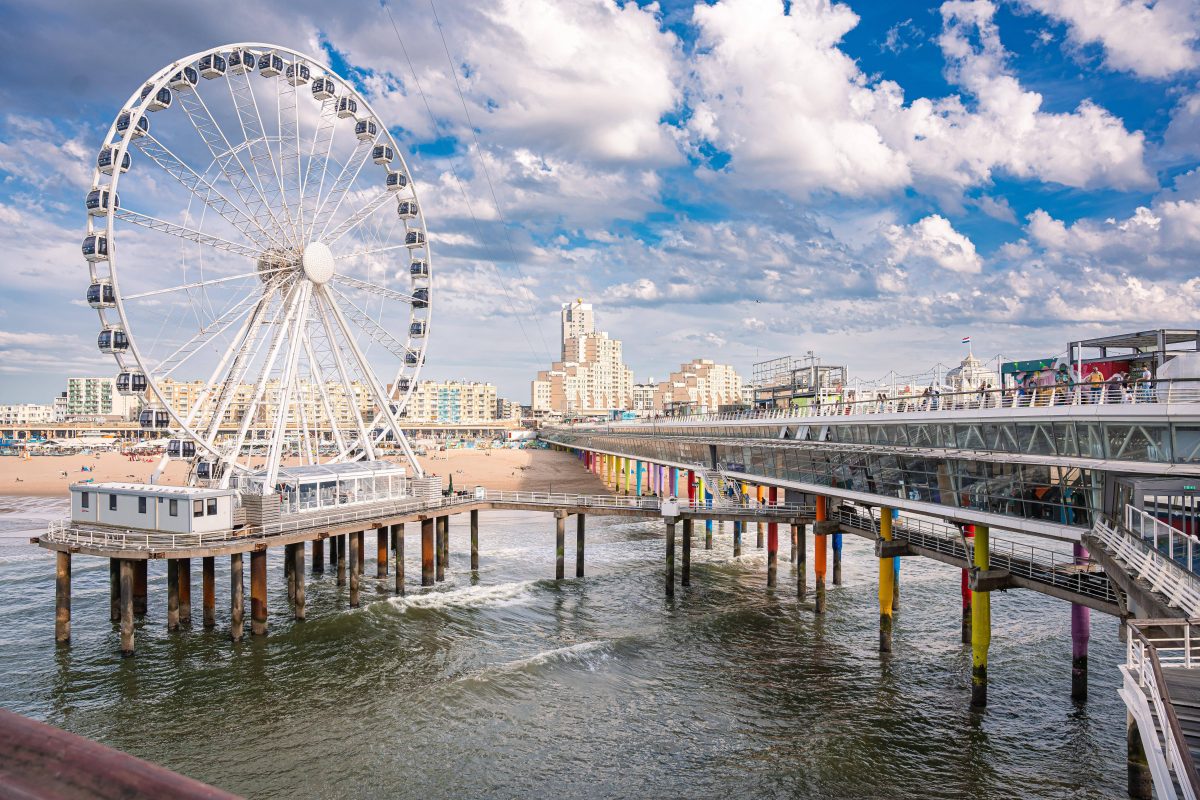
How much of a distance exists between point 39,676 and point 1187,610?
97.4 ft

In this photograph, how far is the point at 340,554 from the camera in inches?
1569

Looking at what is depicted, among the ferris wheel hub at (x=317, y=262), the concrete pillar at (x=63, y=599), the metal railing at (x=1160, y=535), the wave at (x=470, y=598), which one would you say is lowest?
the wave at (x=470, y=598)

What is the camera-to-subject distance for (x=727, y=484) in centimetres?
4350

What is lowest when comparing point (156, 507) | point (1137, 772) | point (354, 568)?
point (1137, 772)

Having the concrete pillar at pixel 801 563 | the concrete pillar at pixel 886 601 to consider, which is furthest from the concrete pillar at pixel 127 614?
the concrete pillar at pixel 801 563

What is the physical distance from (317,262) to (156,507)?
14.5 m

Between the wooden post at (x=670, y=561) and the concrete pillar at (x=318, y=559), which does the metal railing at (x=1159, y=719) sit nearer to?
the wooden post at (x=670, y=561)

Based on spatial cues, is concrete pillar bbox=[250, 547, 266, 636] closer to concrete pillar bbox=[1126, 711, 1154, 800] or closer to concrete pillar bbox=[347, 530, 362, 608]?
concrete pillar bbox=[347, 530, 362, 608]

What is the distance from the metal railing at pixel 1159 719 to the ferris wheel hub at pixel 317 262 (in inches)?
1419

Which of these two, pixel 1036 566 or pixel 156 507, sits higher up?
pixel 156 507

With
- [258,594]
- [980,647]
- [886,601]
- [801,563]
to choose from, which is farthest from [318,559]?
[980,647]

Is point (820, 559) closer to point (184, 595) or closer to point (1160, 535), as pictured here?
point (1160, 535)

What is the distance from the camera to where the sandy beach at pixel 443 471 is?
3393 inches

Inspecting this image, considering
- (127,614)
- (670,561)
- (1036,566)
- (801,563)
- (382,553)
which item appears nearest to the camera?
(1036,566)
